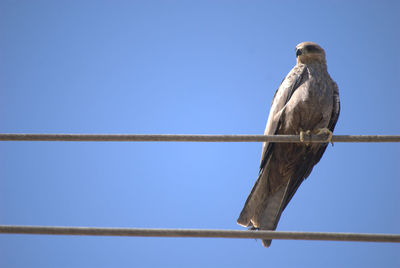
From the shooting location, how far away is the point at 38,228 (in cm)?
339

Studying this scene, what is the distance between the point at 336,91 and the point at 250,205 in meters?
2.33

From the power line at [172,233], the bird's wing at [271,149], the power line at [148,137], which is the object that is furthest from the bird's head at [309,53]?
the power line at [172,233]

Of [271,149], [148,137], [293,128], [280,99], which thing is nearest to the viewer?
[148,137]

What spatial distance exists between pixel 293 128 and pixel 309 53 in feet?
5.06

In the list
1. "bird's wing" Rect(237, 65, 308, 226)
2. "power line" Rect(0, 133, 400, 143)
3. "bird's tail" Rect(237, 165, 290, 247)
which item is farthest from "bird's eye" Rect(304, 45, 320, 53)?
"power line" Rect(0, 133, 400, 143)

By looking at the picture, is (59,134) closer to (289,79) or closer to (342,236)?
(342,236)

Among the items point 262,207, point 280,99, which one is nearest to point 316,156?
point 280,99

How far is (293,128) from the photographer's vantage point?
20.6ft

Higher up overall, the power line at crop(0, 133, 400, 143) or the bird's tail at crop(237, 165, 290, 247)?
the power line at crop(0, 133, 400, 143)

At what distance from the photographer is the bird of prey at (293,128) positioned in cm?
602

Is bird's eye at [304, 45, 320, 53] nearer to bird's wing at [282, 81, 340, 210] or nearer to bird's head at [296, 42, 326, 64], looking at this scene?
bird's head at [296, 42, 326, 64]

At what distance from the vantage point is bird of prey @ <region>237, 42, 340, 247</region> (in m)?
6.02

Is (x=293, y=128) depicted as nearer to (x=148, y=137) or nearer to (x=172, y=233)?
(x=148, y=137)

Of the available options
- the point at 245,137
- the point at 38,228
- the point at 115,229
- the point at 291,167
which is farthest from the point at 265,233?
the point at 291,167
